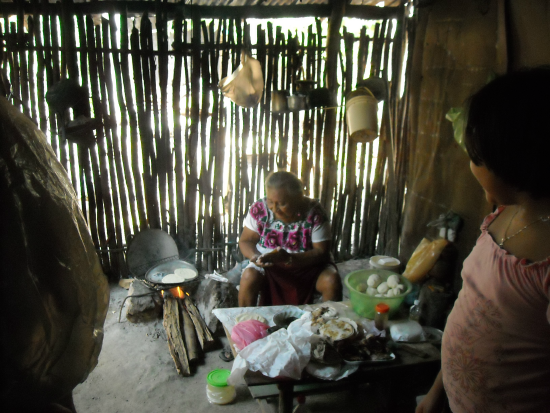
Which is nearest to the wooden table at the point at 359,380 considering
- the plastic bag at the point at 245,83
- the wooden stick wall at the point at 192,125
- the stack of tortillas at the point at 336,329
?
the stack of tortillas at the point at 336,329

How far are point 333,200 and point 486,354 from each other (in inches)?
129

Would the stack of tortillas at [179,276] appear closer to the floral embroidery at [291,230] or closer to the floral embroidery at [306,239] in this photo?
the floral embroidery at [291,230]

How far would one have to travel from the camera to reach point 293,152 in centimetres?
405

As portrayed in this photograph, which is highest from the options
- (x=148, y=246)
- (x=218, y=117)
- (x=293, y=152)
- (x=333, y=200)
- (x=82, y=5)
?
(x=82, y=5)

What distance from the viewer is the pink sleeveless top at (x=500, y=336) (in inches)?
37.7

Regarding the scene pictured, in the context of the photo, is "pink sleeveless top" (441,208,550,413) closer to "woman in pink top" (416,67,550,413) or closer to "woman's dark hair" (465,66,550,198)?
"woman in pink top" (416,67,550,413)

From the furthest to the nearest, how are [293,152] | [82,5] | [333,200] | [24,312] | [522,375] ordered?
[333,200] → [293,152] → [82,5] → [522,375] → [24,312]

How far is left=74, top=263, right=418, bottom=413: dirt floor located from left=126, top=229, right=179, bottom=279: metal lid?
73cm

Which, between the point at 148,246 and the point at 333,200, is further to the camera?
the point at 333,200

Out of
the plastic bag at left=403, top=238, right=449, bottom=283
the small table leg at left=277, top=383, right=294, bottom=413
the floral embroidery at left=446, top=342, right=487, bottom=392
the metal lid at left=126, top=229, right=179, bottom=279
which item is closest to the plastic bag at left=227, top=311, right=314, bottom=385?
the small table leg at left=277, top=383, right=294, bottom=413

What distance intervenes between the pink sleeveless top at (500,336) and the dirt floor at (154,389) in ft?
4.81

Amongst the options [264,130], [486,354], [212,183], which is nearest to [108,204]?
[212,183]

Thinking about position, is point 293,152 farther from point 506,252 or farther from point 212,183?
point 506,252

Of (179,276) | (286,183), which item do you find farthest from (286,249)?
(179,276)
